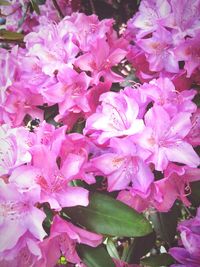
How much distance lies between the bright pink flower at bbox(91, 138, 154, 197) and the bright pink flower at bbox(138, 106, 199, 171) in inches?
1.1

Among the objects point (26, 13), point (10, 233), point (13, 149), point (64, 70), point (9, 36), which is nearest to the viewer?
point (10, 233)

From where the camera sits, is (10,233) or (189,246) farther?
(189,246)

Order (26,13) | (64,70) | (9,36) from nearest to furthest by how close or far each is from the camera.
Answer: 1. (64,70)
2. (9,36)
3. (26,13)

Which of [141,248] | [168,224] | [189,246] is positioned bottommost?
[141,248]

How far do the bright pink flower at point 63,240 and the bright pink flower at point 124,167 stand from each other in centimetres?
10

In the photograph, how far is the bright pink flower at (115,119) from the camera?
739 millimetres

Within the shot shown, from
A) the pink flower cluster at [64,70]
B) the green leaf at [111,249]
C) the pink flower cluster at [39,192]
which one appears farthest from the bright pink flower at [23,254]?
the green leaf at [111,249]

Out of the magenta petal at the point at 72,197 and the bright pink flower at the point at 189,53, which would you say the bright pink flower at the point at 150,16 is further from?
the magenta petal at the point at 72,197

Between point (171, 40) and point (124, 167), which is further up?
point (171, 40)

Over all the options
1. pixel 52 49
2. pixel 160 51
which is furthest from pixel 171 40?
pixel 52 49

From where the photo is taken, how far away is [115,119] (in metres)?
0.79

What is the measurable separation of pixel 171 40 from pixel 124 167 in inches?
12.9

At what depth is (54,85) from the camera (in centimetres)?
90

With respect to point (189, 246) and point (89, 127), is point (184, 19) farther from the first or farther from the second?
point (189, 246)
